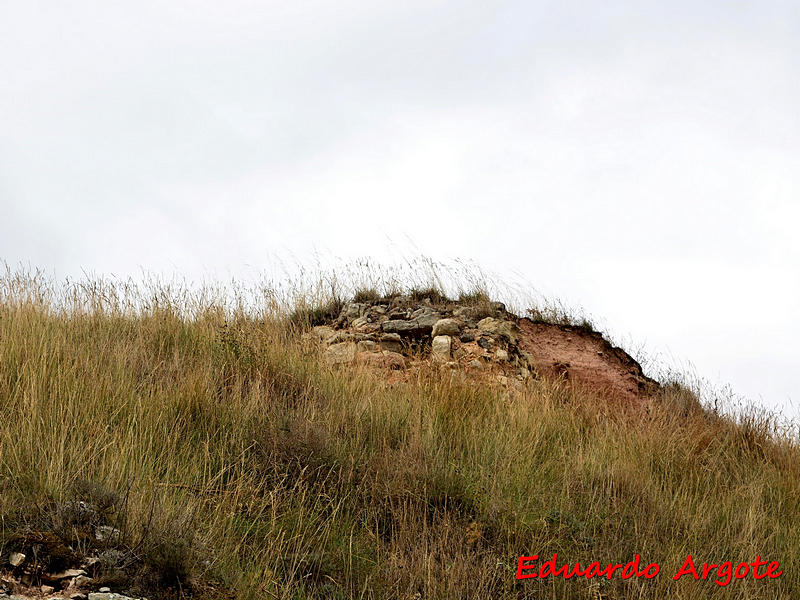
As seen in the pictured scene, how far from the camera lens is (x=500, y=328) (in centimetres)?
1084

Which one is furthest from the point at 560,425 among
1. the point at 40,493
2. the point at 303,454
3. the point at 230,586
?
the point at 40,493

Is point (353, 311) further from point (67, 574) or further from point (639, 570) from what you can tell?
point (67, 574)

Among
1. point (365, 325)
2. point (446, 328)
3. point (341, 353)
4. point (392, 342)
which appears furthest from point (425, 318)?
point (341, 353)

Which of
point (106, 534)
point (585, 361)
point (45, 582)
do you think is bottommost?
point (45, 582)

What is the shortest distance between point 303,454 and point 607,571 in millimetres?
2313

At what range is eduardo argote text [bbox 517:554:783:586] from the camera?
15.5 feet

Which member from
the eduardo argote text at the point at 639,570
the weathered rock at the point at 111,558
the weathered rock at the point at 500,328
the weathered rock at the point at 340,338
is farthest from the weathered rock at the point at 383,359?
the weathered rock at the point at 111,558

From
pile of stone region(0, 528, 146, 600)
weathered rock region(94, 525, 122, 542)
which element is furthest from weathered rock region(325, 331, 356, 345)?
pile of stone region(0, 528, 146, 600)

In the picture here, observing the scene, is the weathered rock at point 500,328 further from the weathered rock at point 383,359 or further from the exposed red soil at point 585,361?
the weathered rock at point 383,359

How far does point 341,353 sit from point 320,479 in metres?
4.50

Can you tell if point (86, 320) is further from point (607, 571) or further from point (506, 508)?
point (607, 571)

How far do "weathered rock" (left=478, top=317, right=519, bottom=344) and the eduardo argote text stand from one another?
5.57 meters

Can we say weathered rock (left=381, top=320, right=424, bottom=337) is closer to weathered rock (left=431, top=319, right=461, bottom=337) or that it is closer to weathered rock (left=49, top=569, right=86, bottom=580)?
weathered rock (left=431, top=319, right=461, bottom=337)

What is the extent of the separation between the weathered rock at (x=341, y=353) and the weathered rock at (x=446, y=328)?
121 centimetres
